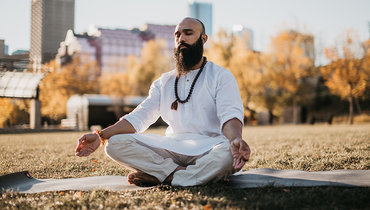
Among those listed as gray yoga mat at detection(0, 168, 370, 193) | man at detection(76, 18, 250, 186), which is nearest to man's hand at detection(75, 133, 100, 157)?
man at detection(76, 18, 250, 186)

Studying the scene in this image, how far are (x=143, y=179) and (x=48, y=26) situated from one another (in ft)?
110

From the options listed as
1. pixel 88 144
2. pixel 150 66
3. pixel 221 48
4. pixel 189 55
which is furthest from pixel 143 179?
pixel 150 66

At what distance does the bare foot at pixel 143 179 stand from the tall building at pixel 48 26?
14.6m

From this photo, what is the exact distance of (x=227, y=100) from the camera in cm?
253

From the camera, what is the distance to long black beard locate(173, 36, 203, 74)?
281cm

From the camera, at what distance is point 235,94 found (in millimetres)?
2570

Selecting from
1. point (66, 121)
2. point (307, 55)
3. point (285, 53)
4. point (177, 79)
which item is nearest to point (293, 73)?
point (285, 53)

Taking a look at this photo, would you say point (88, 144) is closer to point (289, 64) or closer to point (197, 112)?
point (197, 112)

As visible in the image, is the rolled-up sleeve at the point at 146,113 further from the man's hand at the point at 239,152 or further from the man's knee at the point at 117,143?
the man's hand at the point at 239,152

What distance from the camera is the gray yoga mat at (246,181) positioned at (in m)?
2.40

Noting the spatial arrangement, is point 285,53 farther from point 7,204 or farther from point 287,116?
point 7,204

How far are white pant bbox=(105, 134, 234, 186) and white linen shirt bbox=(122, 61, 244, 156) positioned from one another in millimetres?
81

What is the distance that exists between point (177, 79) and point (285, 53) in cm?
2024

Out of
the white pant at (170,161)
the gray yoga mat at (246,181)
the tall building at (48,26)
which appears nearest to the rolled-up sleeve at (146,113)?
the white pant at (170,161)
